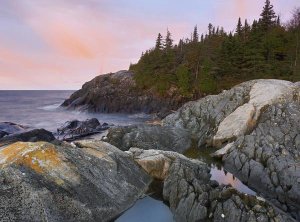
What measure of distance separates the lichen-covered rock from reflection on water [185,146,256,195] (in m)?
0.53

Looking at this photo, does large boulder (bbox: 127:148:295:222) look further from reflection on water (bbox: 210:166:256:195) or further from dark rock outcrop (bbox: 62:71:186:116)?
dark rock outcrop (bbox: 62:71:186:116)

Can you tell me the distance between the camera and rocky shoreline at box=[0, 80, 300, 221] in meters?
13.0

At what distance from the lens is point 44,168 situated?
14141mm

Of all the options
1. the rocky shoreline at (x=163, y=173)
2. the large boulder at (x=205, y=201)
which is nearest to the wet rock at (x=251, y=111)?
the rocky shoreline at (x=163, y=173)

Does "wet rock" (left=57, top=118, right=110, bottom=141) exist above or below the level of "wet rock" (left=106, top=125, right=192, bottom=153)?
below

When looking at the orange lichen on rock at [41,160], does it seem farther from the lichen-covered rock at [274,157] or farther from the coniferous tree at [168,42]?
the coniferous tree at [168,42]

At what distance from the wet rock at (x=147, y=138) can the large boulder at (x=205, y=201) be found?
8948 mm

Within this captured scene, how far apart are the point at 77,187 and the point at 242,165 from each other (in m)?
12.0

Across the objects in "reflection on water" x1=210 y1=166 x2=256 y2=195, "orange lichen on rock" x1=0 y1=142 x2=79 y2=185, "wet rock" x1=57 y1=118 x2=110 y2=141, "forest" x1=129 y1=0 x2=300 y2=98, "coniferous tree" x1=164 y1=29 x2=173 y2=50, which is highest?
"coniferous tree" x1=164 y1=29 x2=173 y2=50

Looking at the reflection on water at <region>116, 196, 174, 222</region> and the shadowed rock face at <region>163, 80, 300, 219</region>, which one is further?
the shadowed rock face at <region>163, 80, 300, 219</region>

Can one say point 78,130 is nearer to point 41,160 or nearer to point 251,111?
point 251,111

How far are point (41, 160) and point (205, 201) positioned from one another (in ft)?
25.5

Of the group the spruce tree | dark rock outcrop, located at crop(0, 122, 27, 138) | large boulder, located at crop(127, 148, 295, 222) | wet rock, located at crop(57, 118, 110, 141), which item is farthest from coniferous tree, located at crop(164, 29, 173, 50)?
large boulder, located at crop(127, 148, 295, 222)

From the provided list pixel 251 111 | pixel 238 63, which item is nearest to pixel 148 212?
pixel 251 111
